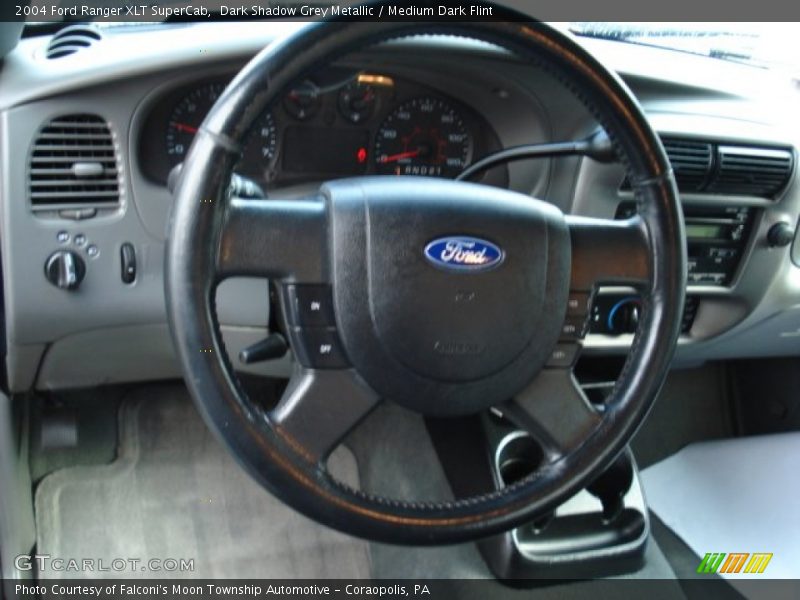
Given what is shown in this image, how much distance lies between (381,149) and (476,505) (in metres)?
0.73

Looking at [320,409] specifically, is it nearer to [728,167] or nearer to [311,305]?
[311,305]

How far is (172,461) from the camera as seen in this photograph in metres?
1.75

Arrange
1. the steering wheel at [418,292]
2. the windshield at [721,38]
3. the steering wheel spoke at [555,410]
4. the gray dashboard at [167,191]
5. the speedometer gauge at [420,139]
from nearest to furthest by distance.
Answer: the steering wheel at [418,292] → the steering wheel spoke at [555,410] → the gray dashboard at [167,191] → the speedometer gauge at [420,139] → the windshield at [721,38]

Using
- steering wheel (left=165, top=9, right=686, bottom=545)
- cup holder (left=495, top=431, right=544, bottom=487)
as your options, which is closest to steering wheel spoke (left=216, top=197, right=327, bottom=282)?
steering wheel (left=165, top=9, right=686, bottom=545)

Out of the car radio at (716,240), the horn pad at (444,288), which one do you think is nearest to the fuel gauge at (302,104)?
the horn pad at (444,288)

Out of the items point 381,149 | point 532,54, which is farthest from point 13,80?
point 532,54

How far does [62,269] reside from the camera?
1244 mm

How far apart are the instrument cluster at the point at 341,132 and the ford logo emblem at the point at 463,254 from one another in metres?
0.47

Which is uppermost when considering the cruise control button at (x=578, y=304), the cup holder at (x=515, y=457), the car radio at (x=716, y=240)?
the cruise control button at (x=578, y=304)

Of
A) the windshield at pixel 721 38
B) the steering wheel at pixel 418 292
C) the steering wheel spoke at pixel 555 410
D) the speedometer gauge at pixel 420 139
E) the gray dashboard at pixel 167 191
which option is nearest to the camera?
the steering wheel at pixel 418 292

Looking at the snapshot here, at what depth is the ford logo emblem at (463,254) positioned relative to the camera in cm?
92

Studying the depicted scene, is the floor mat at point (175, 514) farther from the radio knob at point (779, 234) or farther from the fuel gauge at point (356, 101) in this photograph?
the radio knob at point (779, 234)

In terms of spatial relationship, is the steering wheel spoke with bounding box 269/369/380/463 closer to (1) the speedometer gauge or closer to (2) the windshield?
(1) the speedometer gauge

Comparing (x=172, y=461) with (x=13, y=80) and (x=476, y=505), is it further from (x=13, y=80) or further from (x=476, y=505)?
(x=476, y=505)
